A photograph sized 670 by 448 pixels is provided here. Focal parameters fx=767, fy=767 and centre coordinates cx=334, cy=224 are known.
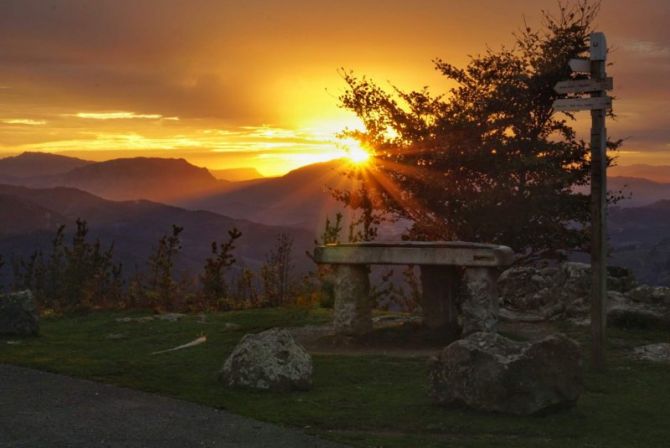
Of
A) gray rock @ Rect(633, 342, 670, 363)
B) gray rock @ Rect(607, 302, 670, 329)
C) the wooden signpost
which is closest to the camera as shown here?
the wooden signpost

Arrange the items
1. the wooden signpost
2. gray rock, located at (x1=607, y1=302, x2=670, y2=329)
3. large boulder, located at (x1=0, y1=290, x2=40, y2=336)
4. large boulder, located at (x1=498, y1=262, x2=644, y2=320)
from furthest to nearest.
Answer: large boulder, located at (x1=498, y1=262, x2=644, y2=320), gray rock, located at (x1=607, y1=302, x2=670, y2=329), large boulder, located at (x1=0, y1=290, x2=40, y2=336), the wooden signpost

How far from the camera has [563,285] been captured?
1852 cm

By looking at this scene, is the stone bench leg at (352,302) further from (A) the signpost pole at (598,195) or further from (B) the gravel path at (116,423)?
(B) the gravel path at (116,423)

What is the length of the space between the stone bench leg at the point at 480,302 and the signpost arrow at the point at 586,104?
331 cm

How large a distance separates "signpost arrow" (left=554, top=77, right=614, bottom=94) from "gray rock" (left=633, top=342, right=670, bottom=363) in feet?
15.0

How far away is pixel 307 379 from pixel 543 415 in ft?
10.2

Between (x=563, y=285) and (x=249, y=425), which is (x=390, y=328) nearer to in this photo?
(x=563, y=285)

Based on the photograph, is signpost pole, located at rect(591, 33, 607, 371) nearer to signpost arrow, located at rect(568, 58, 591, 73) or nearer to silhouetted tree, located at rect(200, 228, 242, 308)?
signpost arrow, located at rect(568, 58, 591, 73)

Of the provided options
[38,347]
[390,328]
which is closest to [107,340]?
[38,347]

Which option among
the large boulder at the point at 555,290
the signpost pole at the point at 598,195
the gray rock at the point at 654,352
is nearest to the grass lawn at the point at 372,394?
the gray rock at the point at 654,352

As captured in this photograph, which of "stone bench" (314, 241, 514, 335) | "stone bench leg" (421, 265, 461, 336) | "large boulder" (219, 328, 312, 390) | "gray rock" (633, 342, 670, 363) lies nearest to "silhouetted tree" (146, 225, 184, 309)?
"stone bench" (314, 241, 514, 335)

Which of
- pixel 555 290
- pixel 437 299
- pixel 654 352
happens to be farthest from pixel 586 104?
pixel 555 290

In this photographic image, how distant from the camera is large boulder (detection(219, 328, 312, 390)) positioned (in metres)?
10.2

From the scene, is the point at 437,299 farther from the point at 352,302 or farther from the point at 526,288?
the point at 526,288
